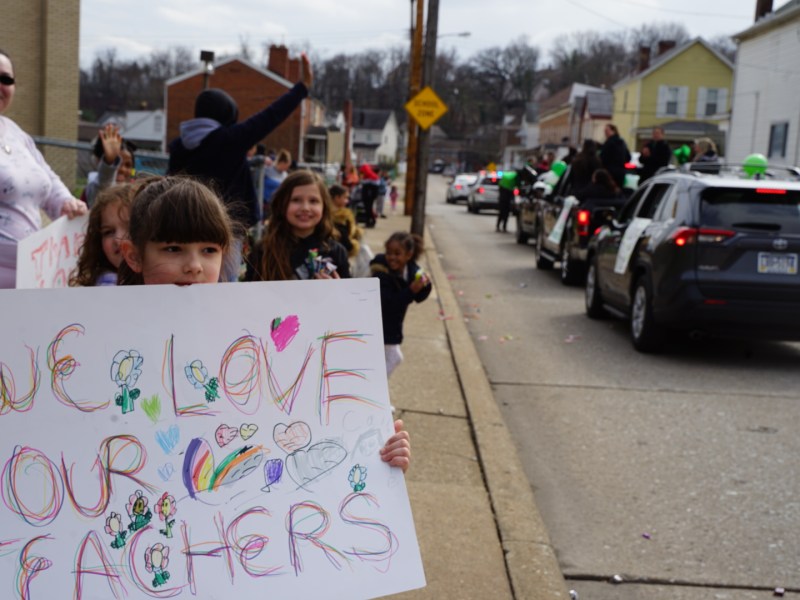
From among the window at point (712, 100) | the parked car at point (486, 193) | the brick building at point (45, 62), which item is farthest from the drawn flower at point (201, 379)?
the window at point (712, 100)

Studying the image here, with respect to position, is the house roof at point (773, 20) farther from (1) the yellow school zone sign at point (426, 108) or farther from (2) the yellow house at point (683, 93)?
(2) the yellow house at point (683, 93)

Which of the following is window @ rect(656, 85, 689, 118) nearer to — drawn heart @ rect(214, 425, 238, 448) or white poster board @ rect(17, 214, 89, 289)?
white poster board @ rect(17, 214, 89, 289)

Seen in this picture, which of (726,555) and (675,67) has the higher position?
(675,67)

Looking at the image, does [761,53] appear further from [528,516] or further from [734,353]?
[528,516]

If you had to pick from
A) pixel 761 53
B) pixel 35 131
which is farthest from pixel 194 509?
pixel 761 53

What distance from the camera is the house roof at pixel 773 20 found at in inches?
1318

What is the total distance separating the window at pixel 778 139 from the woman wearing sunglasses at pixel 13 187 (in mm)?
32430

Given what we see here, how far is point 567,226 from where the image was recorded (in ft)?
49.7

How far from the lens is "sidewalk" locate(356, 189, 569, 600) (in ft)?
13.6

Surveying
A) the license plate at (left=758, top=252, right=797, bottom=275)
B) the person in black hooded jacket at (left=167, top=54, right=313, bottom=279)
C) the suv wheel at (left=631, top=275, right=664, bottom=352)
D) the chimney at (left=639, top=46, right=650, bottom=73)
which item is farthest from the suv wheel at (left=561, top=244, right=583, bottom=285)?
the chimney at (left=639, top=46, right=650, bottom=73)

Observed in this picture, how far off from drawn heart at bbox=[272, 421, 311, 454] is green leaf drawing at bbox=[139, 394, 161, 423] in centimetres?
28

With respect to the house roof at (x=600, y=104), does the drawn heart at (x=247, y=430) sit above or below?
below

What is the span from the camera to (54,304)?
7.47 feet

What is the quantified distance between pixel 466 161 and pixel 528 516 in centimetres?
14200
